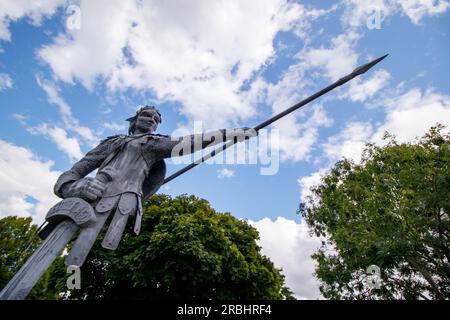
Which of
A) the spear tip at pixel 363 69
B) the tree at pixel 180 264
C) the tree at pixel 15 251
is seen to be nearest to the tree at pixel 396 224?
the tree at pixel 180 264

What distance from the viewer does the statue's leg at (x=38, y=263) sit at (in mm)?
3510

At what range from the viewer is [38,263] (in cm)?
378

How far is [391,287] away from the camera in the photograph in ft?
50.0

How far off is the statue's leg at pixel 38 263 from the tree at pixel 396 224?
1085 centimetres

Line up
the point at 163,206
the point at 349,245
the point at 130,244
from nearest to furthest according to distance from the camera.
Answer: the point at 349,245
the point at 130,244
the point at 163,206

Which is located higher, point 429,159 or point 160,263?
point 429,159

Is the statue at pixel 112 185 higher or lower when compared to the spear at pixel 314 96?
lower

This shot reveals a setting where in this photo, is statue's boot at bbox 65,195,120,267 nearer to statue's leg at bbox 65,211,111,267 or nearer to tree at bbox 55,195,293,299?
statue's leg at bbox 65,211,111,267

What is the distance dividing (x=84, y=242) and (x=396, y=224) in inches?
468

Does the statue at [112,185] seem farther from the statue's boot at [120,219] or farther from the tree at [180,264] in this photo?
the tree at [180,264]
